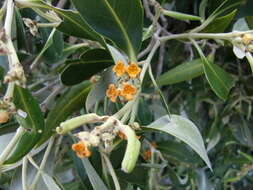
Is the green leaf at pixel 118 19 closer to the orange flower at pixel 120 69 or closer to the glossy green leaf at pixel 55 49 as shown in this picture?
the orange flower at pixel 120 69

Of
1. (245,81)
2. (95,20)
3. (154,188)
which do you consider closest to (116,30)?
(95,20)

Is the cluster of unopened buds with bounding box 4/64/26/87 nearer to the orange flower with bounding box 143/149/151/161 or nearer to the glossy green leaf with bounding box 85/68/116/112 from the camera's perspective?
the glossy green leaf with bounding box 85/68/116/112

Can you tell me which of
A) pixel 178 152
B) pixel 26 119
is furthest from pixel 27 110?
pixel 178 152

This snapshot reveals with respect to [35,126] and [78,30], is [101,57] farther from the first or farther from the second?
[35,126]

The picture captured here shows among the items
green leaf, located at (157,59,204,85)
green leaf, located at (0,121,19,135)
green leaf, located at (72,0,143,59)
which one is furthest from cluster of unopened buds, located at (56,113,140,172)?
green leaf, located at (157,59,204,85)

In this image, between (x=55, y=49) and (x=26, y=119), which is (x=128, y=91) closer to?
(x=26, y=119)

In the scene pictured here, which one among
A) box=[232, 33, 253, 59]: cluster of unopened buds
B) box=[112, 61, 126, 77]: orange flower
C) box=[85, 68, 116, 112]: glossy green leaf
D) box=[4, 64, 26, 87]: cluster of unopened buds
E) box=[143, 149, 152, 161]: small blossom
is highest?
box=[4, 64, 26, 87]: cluster of unopened buds
